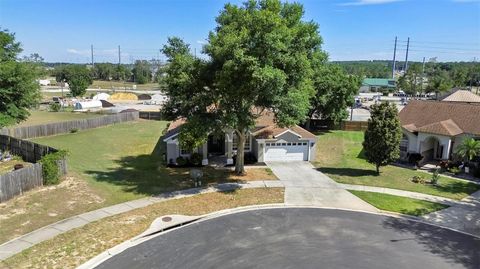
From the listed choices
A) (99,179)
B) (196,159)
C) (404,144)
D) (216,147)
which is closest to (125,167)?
(99,179)

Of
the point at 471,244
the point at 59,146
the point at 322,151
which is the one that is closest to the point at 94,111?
the point at 59,146

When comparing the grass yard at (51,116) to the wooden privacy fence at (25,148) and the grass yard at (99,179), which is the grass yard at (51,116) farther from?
the wooden privacy fence at (25,148)

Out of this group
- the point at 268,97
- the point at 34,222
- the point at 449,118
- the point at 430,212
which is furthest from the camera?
the point at 449,118

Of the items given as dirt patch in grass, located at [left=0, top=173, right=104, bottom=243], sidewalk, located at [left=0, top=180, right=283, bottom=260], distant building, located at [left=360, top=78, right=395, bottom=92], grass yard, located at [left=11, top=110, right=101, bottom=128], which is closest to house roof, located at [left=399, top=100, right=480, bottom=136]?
sidewalk, located at [left=0, top=180, right=283, bottom=260]

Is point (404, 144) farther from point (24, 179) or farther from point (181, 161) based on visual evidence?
point (24, 179)

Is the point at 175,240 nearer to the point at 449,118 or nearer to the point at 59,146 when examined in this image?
the point at 59,146

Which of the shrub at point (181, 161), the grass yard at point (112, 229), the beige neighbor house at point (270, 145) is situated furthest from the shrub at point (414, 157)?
the shrub at point (181, 161)
